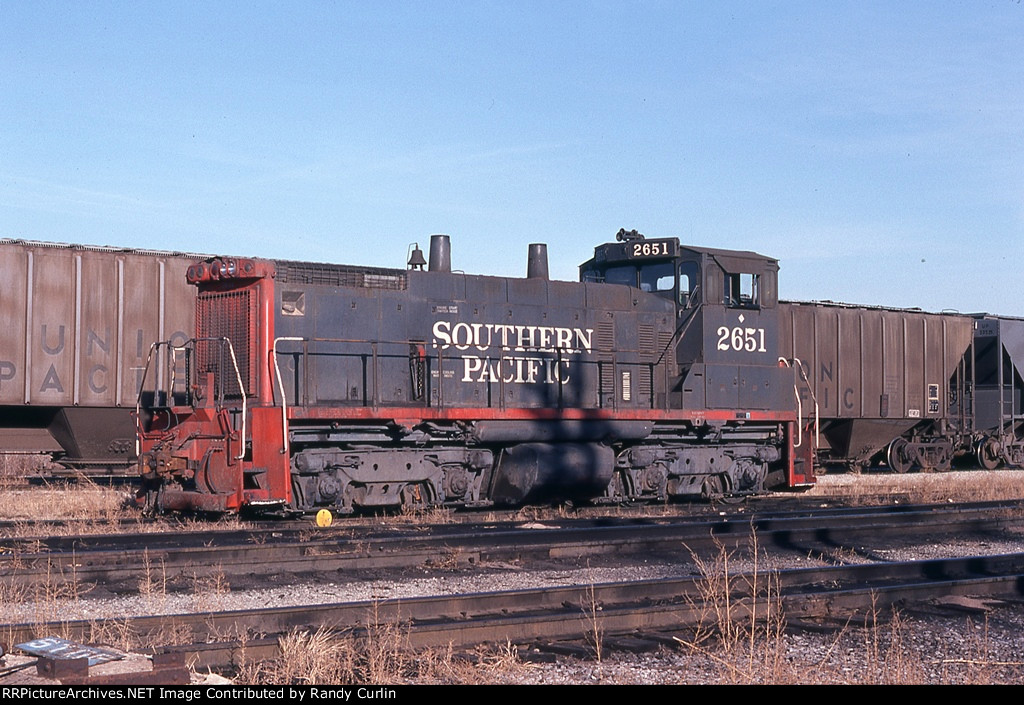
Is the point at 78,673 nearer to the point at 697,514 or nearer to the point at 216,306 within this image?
the point at 216,306

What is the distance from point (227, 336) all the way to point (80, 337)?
5298 millimetres

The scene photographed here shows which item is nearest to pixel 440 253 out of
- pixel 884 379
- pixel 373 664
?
pixel 373 664

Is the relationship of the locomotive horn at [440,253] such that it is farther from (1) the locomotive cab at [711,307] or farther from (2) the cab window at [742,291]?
(2) the cab window at [742,291]

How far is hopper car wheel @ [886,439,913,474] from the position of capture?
25.1 m

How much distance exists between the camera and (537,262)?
617 inches

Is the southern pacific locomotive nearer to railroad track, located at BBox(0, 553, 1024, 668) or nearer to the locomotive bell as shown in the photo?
the locomotive bell

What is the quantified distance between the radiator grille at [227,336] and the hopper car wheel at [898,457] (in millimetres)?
16695

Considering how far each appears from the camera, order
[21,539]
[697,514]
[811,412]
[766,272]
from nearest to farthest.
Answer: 1. [21,539]
2. [697,514]
3. [766,272]
4. [811,412]

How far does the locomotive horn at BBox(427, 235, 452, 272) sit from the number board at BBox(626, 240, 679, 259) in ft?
9.16

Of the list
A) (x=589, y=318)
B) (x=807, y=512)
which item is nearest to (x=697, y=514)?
(x=807, y=512)

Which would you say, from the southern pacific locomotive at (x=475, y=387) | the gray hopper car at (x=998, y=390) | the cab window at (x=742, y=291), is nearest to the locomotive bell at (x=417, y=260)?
the southern pacific locomotive at (x=475, y=387)

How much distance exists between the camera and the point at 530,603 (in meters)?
7.69

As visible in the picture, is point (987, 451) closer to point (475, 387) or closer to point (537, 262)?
point (537, 262)
